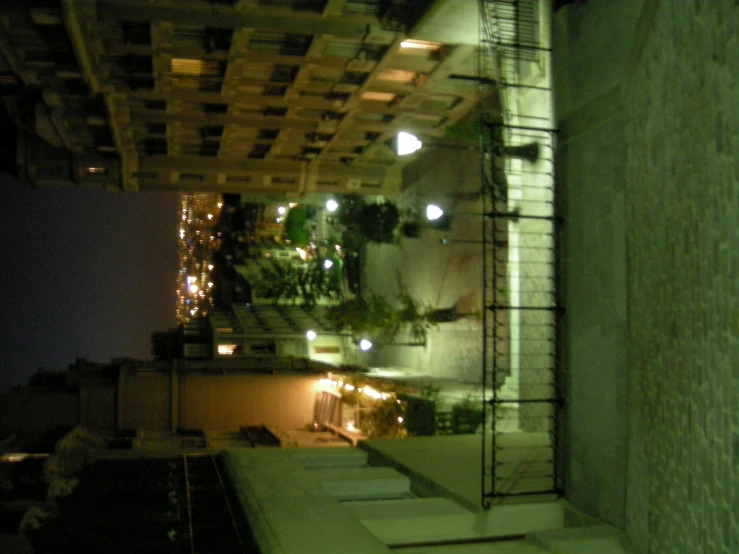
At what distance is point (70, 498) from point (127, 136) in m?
16.3

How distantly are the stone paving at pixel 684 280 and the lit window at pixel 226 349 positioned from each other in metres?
25.6

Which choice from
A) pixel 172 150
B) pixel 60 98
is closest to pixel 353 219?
pixel 172 150

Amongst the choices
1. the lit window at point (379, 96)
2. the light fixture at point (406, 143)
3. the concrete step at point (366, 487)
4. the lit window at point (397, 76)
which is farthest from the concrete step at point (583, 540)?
the lit window at point (379, 96)

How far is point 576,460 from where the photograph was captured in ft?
32.9

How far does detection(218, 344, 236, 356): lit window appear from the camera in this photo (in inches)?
1294

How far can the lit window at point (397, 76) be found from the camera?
2239 cm

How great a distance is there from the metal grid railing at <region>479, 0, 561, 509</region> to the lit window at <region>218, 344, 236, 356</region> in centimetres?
2038

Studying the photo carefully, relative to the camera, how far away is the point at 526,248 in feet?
38.8

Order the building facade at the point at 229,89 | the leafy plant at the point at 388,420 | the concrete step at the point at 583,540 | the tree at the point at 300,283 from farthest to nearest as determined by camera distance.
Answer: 1. the tree at the point at 300,283
2. the leafy plant at the point at 388,420
3. the building facade at the point at 229,89
4. the concrete step at the point at 583,540

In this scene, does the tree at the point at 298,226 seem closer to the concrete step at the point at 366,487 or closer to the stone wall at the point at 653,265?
the concrete step at the point at 366,487

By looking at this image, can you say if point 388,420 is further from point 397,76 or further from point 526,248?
point 397,76

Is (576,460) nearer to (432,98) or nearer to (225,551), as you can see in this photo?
(225,551)

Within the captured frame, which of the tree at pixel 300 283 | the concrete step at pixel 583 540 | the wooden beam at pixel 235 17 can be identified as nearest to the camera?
the concrete step at pixel 583 540

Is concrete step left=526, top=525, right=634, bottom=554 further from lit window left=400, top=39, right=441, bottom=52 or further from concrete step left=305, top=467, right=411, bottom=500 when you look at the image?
lit window left=400, top=39, right=441, bottom=52
